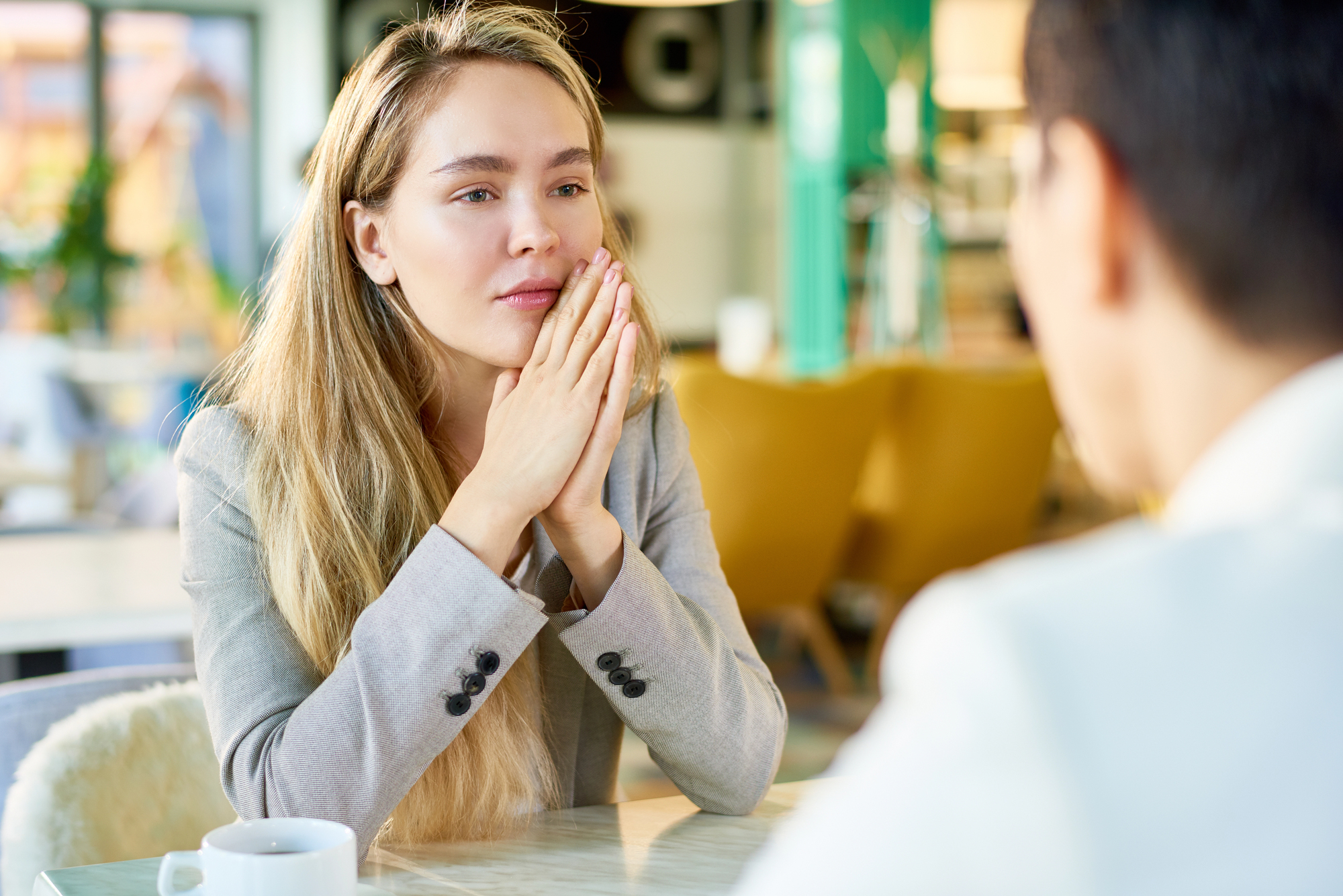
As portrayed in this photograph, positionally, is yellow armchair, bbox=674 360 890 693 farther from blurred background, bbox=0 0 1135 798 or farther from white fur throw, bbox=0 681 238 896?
white fur throw, bbox=0 681 238 896

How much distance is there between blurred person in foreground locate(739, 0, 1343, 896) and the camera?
376 millimetres

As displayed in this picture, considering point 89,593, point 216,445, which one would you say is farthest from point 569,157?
point 89,593

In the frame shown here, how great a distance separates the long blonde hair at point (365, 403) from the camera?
114 cm

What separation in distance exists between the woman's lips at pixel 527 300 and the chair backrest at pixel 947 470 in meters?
2.70

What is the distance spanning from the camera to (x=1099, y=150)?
506mm

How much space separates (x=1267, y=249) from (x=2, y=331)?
7.61 metres

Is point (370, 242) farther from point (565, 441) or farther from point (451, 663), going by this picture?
point (451, 663)

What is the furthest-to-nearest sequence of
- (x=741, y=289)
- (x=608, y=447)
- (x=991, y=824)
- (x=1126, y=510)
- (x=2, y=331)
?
(x=741, y=289) → (x=2, y=331) → (x=1126, y=510) → (x=608, y=447) → (x=991, y=824)

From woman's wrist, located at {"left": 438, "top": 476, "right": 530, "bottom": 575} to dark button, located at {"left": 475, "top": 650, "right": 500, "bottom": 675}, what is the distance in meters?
0.06

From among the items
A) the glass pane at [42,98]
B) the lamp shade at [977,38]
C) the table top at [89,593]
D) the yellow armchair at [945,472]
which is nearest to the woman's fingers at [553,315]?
the table top at [89,593]

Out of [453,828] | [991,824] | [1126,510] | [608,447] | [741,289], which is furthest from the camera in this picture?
[741,289]

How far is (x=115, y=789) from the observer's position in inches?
46.3

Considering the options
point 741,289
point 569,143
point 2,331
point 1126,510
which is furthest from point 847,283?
point 569,143

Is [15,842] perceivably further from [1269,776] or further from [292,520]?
[1269,776]
